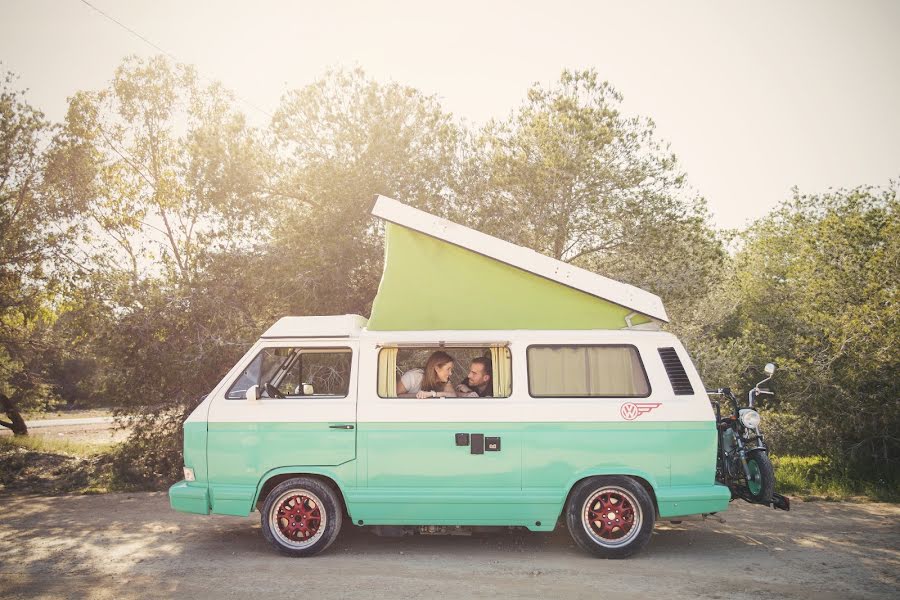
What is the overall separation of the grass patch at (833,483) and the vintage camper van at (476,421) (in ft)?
18.4

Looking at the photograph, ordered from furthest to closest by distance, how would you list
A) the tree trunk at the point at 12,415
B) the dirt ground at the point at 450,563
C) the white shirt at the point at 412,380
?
the tree trunk at the point at 12,415 → the white shirt at the point at 412,380 → the dirt ground at the point at 450,563

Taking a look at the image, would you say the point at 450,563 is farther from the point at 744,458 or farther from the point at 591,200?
the point at 591,200

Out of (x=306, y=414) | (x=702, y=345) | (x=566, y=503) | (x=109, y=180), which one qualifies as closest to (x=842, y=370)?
(x=702, y=345)

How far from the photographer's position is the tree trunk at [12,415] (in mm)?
22344

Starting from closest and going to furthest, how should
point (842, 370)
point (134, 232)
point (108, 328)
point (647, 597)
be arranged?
point (647, 597) → point (842, 370) → point (108, 328) → point (134, 232)

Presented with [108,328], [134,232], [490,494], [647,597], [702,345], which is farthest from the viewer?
[134,232]

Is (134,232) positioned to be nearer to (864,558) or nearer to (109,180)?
(109,180)

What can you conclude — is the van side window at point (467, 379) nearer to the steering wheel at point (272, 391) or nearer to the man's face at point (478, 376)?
the man's face at point (478, 376)

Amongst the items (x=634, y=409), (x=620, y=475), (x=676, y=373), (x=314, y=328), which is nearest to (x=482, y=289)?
(x=314, y=328)

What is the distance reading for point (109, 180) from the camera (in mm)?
18344

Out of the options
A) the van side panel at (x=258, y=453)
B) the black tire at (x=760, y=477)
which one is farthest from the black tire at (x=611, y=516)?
the van side panel at (x=258, y=453)

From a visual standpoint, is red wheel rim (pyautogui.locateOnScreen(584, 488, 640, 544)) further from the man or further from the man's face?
the man's face

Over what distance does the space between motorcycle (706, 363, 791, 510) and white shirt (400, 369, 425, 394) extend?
3.08 meters

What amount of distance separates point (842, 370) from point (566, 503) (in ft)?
26.3
